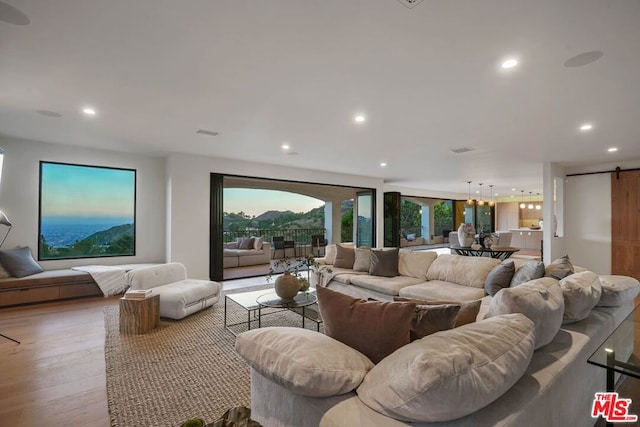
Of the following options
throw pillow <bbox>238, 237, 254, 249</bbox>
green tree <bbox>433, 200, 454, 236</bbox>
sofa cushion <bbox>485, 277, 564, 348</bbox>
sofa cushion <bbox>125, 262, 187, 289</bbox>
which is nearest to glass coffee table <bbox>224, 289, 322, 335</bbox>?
sofa cushion <bbox>125, 262, 187, 289</bbox>

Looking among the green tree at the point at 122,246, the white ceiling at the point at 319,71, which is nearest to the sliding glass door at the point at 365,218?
the white ceiling at the point at 319,71

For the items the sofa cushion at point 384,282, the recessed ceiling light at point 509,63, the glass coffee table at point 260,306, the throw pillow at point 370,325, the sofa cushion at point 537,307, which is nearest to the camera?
the throw pillow at point 370,325

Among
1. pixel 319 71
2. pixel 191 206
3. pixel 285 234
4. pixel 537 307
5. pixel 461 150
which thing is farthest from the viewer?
pixel 285 234

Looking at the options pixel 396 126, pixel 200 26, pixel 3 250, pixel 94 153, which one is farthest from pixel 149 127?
pixel 396 126

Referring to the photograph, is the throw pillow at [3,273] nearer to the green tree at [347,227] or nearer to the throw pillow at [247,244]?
the throw pillow at [247,244]

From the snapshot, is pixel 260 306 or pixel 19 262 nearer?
pixel 260 306

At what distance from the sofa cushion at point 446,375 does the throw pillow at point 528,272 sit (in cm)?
207

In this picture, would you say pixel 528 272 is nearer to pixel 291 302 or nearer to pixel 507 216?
pixel 291 302

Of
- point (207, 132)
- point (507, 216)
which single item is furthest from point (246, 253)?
point (507, 216)

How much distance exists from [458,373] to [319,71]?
2.45 metres

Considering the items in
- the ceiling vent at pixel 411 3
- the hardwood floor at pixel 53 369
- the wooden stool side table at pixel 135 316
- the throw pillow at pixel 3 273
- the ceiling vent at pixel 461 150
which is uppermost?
the ceiling vent at pixel 461 150

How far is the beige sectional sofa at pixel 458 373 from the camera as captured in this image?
977 millimetres

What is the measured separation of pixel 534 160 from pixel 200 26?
23.2ft

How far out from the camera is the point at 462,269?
12.8ft
